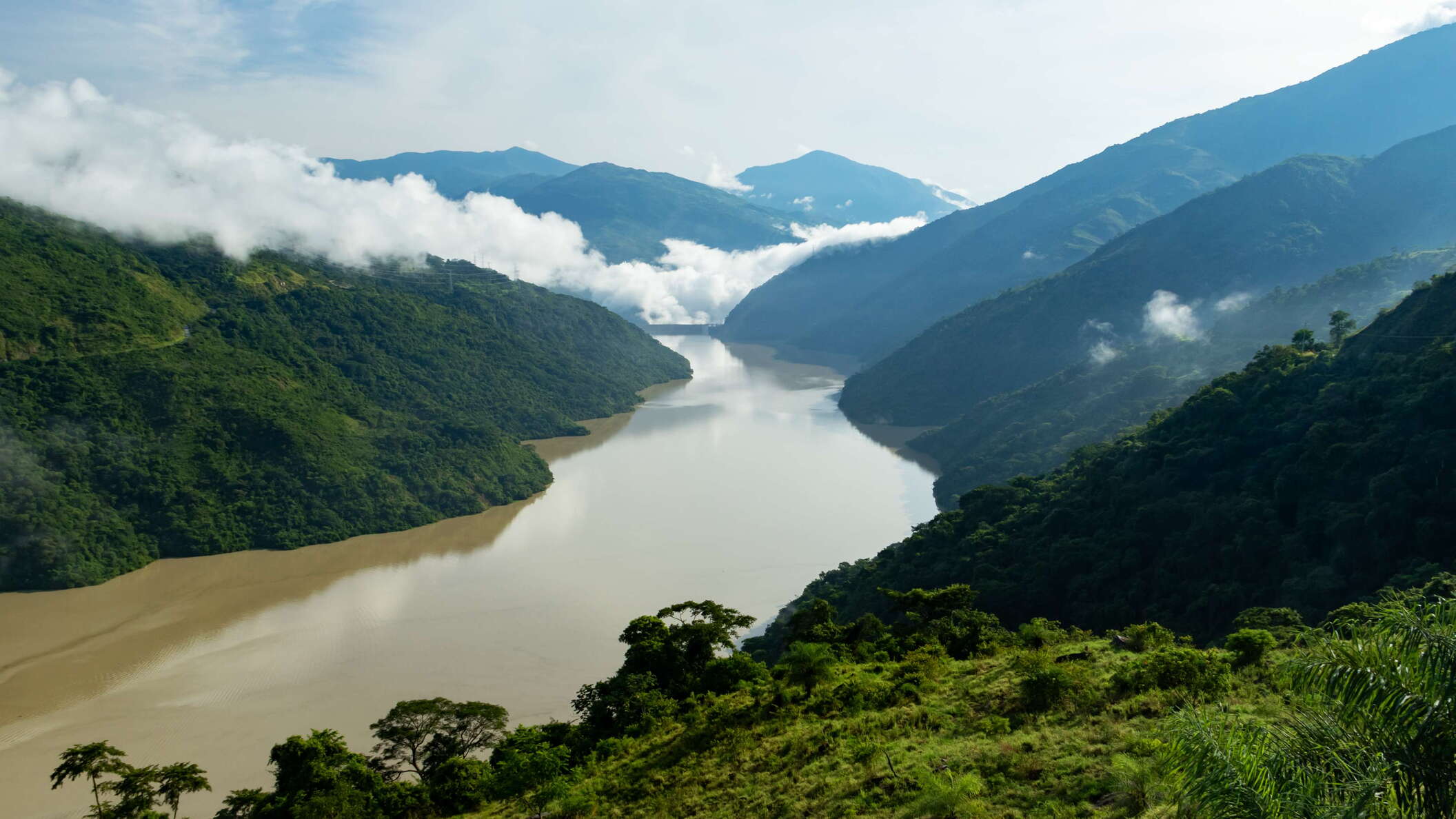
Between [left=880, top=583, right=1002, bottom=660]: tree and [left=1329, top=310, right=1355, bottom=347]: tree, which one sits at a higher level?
[left=1329, top=310, right=1355, bottom=347]: tree

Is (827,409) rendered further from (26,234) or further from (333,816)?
(333,816)

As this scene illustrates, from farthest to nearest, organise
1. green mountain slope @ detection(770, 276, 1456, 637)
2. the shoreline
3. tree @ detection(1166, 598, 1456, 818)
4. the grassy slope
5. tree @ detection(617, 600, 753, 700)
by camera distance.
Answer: the shoreline, green mountain slope @ detection(770, 276, 1456, 637), tree @ detection(617, 600, 753, 700), the grassy slope, tree @ detection(1166, 598, 1456, 818)

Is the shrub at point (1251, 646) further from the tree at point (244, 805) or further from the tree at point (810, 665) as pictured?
the tree at point (244, 805)

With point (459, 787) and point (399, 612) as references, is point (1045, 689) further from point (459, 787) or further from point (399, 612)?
point (399, 612)

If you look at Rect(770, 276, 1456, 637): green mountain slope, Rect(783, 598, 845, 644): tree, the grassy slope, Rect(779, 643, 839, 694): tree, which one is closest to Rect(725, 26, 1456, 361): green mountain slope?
Rect(770, 276, 1456, 637): green mountain slope

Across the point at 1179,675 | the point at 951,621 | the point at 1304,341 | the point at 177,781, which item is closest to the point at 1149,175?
the point at 1304,341

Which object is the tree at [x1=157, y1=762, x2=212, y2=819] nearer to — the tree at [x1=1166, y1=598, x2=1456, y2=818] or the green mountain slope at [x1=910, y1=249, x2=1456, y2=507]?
the tree at [x1=1166, y1=598, x2=1456, y2=818]
